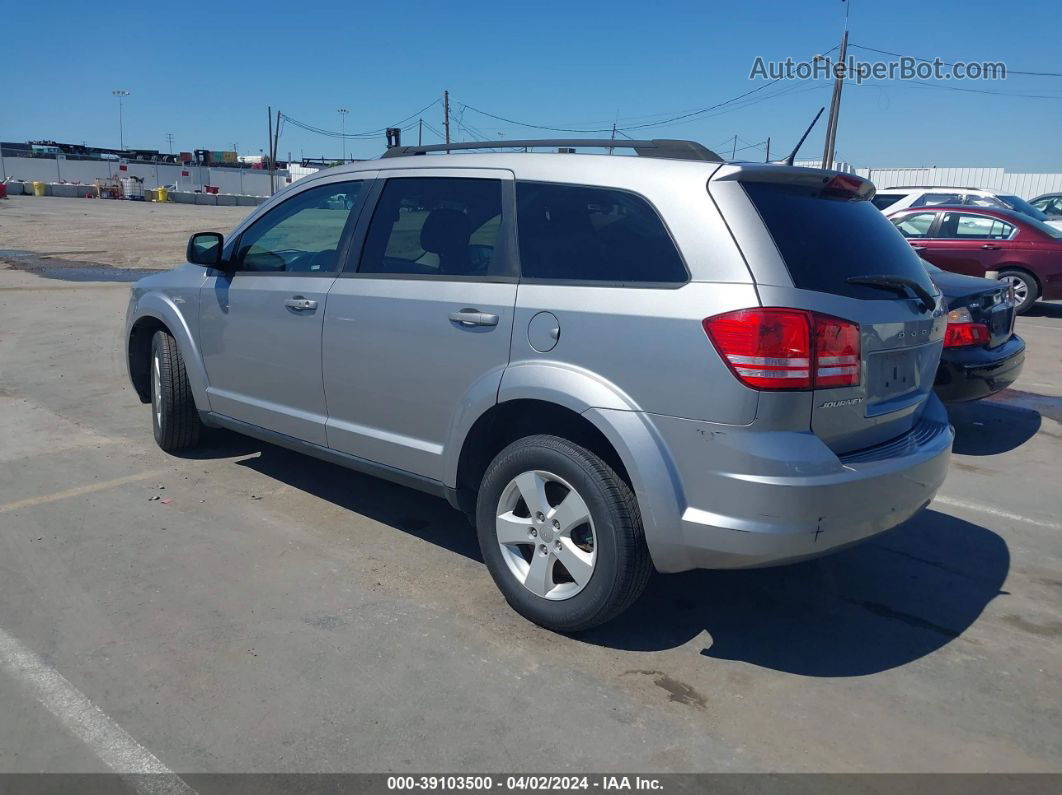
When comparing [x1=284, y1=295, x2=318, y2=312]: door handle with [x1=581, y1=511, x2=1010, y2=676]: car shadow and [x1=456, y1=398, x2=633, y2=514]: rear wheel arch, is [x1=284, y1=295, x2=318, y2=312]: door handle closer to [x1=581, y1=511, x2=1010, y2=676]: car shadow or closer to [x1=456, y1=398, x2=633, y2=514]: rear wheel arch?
[x1=456, y1=398, x2=633, y2=514]: rear wheel arch

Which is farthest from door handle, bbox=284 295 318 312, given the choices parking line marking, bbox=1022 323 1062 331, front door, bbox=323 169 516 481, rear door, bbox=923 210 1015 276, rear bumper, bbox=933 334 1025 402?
parking line marking, bbox=1022 323 1062 331

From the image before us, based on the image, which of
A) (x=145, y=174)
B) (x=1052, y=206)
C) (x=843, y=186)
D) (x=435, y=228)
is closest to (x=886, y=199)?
(x=1052, y=206)

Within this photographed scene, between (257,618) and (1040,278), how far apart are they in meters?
12.4

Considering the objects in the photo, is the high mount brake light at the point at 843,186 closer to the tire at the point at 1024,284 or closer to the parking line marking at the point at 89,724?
the parking line marking at the point at 89,724

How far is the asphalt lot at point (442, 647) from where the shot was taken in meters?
2.87

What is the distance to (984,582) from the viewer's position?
4199mm

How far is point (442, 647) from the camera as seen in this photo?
11.3ft

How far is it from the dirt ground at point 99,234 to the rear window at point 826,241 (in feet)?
56.0

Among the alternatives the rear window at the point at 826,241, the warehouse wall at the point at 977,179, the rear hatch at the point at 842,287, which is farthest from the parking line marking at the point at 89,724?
the warehouse wall at the point at 977,179

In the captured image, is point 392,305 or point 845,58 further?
point 845,58

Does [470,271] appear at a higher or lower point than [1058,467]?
higher

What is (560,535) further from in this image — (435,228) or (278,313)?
(278,313)

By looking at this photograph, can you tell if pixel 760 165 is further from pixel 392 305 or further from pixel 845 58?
pixel 845 58

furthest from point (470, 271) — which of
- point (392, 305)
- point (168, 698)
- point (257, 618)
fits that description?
point (168, 698)
